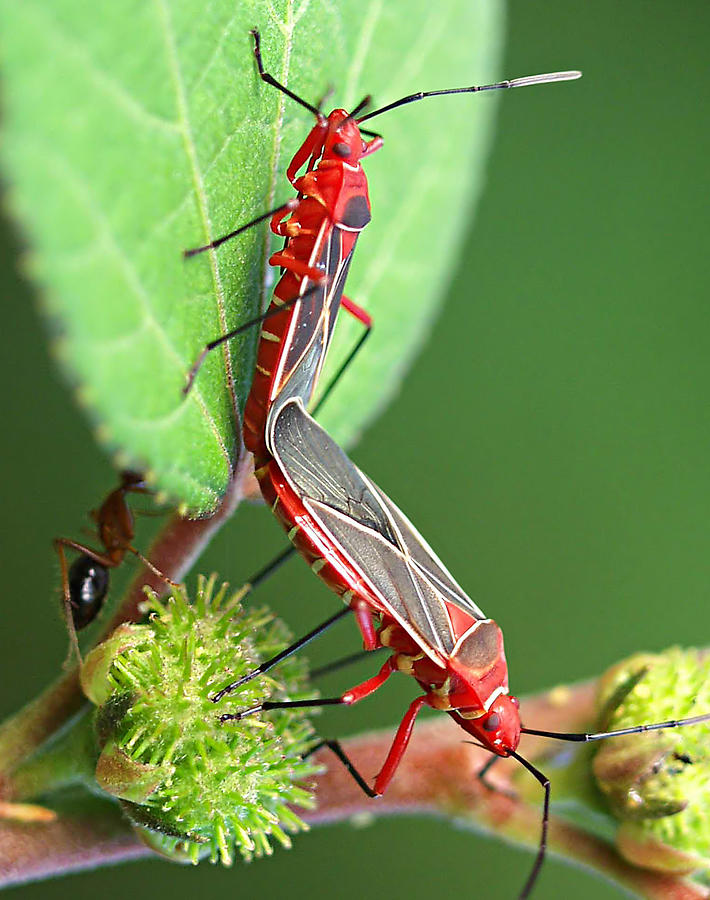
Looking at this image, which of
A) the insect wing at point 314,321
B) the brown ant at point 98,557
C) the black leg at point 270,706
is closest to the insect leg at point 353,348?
the insect wing at point 314,321

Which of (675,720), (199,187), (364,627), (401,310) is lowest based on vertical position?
(675,720)

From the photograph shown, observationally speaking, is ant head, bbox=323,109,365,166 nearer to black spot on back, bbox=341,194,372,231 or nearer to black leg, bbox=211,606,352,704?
black spot on back, bbox=341,194,372,231

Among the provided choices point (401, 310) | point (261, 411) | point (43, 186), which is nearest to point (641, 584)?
point (401, 310)

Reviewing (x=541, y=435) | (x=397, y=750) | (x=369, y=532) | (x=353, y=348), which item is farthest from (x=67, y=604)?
(x=541, y=435)

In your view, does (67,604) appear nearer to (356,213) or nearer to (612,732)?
Answer: (356,213)

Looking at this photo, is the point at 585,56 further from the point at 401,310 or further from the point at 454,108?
the point at 401,310

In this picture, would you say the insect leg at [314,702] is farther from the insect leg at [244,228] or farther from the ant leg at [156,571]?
the insect leg at [244,228]
